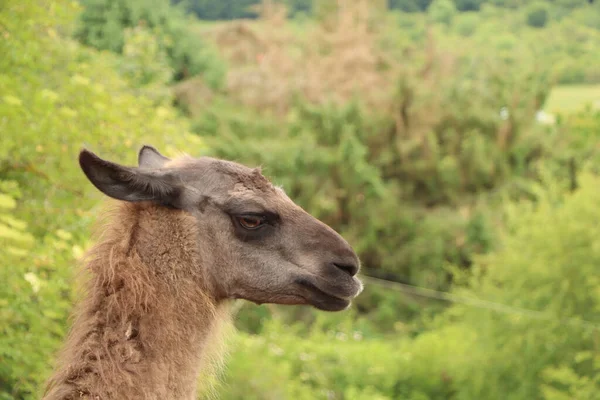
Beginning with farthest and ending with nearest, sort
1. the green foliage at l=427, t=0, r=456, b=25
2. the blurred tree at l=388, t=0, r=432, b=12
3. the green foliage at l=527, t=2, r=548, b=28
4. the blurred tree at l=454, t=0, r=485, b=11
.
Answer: the blurred tree at l=388, t=0, r=432, b=12, the blurred tree at l=454, t=0, r=485, b=11, the green foliage at l=427, t=0, r=456, b=25, the green foliage at l=527, t=2, r=548, b=28

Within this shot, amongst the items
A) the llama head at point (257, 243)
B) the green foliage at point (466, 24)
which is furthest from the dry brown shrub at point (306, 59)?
the llama head at point (257, 243)

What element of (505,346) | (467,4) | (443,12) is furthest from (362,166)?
(467,4)

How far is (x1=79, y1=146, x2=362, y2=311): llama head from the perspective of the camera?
14.2 ft

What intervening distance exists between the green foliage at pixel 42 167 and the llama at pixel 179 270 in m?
A: 1.03

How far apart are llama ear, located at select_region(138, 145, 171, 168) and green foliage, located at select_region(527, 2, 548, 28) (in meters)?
49.2

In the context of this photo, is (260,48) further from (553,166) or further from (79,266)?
(79,266)

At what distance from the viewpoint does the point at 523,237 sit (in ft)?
51.9

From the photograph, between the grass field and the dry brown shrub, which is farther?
the grass field

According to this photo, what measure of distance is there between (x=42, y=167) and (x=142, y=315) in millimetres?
3314

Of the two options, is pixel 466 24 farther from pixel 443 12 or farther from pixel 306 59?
pixel 306 59

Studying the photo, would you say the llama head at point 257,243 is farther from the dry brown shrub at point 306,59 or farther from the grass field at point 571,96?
the grass field at point 571,96

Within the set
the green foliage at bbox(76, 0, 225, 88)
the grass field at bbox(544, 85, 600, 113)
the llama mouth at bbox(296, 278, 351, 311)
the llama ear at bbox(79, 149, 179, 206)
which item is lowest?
the grass field at bbox(544, 85, 600, 113)

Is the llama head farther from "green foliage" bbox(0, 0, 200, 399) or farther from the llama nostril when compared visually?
"green foliage" bbox(0, 0, 200, 399)

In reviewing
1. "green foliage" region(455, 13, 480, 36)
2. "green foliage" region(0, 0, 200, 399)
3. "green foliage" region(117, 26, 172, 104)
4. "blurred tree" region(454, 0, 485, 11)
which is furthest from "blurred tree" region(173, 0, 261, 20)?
"green foliage" region(0, 0, 200, 399)
